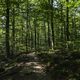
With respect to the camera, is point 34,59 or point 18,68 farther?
point 34,59

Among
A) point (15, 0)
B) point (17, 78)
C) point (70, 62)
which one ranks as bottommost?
point (17, 78)

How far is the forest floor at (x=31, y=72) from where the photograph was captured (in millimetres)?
13477

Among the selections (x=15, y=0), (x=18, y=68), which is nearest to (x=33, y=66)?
(x=18, y=68)

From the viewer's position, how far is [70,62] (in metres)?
14.7

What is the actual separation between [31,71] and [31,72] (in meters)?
0.16

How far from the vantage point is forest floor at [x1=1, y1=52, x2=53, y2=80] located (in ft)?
44.2

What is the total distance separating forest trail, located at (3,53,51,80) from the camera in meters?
13.5

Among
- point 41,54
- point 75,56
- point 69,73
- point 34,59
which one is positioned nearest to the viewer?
point 69,73

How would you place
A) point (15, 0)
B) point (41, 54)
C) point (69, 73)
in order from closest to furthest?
point (69, 73)
point (41, 54)
point (15, 0)

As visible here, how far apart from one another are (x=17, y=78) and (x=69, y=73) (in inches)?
143

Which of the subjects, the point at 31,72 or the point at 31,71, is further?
the point at 31,71

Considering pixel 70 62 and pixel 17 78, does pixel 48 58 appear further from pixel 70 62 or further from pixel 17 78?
pixel 17 78

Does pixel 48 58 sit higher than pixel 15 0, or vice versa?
pixel 15 0

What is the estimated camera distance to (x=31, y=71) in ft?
47.0
